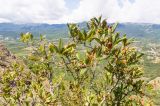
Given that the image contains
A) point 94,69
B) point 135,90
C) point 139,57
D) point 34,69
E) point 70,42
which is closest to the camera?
point 94,69

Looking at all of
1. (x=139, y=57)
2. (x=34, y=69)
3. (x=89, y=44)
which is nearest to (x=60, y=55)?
(x=89, y=44)

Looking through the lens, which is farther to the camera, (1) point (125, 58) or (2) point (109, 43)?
(1) point (125, 58)

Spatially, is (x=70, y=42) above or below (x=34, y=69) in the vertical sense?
above

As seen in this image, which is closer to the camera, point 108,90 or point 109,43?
point 109,43

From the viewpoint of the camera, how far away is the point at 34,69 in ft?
60.7

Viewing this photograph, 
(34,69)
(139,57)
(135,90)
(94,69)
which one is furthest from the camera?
(34,69)

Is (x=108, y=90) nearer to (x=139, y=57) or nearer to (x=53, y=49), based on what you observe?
(x=139, y=57)

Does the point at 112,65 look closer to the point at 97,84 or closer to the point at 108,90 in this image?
the point at 108,90

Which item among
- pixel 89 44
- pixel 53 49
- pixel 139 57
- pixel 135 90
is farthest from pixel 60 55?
pixel 135 90

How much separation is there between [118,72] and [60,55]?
295cm

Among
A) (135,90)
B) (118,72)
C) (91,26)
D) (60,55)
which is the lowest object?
(135,90)

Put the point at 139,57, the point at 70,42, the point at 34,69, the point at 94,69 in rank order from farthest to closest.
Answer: the point at 34,69
the point at 139,57
the point at 70,42
the point at 94,69

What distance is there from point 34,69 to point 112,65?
7151 mm

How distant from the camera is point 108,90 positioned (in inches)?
501
